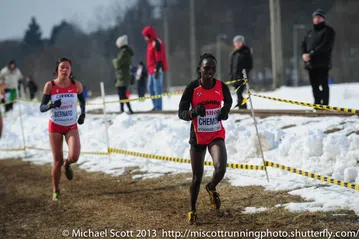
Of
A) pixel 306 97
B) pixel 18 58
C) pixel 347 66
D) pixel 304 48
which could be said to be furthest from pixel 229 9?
pixel 304 48

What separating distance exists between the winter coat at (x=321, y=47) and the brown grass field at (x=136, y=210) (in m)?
4.46

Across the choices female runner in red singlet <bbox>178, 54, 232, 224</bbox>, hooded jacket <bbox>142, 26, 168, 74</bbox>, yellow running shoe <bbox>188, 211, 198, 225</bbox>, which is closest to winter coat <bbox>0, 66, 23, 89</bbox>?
hooded jacket <bbox>142, 26, 168, 74</bbox>

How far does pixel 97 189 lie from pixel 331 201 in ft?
14.2

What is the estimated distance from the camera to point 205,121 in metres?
5.83

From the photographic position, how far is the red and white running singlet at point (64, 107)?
775 cm

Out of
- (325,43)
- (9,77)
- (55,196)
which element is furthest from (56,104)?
(9,77)

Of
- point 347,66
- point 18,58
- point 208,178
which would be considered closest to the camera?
point 208,178

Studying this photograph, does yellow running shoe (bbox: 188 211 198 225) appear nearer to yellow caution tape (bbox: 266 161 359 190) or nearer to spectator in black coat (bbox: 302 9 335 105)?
yellow caution tape (bbox: 266 161 359 190)

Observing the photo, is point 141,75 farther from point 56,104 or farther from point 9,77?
point 56,104

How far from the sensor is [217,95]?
5840 millimetres

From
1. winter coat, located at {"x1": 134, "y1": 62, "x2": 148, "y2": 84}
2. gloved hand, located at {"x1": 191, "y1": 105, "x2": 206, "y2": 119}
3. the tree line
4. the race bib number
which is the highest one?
the tree line

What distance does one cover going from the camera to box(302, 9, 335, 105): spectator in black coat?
35.5ft

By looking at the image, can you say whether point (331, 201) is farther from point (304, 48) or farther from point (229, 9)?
point (229, 9)

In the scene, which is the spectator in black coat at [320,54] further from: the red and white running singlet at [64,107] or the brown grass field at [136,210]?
the red and white running singlet at [64,107]
